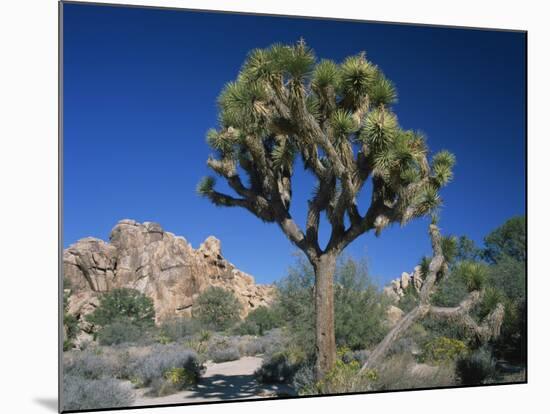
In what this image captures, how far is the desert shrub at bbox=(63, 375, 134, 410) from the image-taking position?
26.3 feet

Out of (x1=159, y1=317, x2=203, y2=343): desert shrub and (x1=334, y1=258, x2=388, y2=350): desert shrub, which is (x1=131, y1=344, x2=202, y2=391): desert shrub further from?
(x1=159, y1=317, x2=203, y2=343): desert shrub

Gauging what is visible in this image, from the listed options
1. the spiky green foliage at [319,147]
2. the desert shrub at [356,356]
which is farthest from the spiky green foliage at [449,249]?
the desert shrub at [356,356]

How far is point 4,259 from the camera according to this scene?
25.1ft

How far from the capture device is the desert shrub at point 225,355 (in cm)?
1193

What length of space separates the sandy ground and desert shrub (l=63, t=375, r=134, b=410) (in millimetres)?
285

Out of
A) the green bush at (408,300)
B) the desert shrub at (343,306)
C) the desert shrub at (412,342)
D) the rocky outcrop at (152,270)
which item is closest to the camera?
the desert shrub at (412,342)

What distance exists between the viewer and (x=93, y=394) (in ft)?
27.0

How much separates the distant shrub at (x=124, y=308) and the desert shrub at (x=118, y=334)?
60.7 inches

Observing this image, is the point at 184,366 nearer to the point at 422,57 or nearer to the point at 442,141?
the point at 442,141

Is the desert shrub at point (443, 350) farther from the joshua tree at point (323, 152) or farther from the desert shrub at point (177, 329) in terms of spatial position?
the desert shrub at point (177, 329)

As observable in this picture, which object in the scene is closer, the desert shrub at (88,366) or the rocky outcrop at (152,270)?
the desert shrub at (88,366)

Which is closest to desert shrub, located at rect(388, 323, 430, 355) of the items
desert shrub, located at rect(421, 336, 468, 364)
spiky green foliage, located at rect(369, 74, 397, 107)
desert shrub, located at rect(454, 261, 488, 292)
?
desert shrub, located at rect(421, 336, 468, 364)
